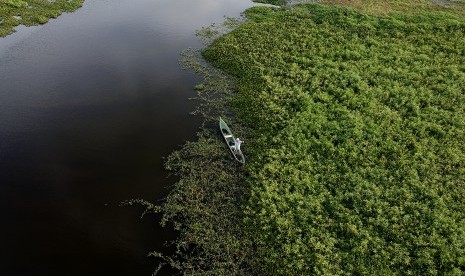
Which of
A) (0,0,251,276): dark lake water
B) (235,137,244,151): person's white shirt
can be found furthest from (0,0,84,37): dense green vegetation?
(235,137,244,151): person's white shirt

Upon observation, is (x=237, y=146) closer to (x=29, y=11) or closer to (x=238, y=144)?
(x=238, y=144)

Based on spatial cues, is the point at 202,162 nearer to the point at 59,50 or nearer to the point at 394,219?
the point at 394,219

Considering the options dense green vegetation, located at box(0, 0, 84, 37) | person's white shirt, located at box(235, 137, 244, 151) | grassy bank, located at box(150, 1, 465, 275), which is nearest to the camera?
grassy bank, located at box(150, 1, 465, 275)

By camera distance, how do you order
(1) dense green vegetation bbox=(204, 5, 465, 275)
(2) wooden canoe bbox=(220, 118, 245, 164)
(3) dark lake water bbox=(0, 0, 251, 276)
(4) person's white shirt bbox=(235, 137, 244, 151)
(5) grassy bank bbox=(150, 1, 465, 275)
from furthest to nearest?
1. (4) person's white shirt bbox=(235, 137, 244, 151)
2. (2) wooden canoe bbox=(220, 118, 245, 164)
3. (3) dark lake water bbox=(0, 0, 251, 276)
4. (1) dense green vegetation bbox=(204, 5, 465, 275)
5. (5) grassy bank bbox=(150, 1, 465, 275)

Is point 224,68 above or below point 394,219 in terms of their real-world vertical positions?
above

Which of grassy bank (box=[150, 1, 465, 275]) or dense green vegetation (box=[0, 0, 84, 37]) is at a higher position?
dense green vegetation (box=[0, 0, 84, 37])

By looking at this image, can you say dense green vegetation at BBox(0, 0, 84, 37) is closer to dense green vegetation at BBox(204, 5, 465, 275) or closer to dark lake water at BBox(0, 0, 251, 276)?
dark lake water at BBox(0, 0, 251, 276)

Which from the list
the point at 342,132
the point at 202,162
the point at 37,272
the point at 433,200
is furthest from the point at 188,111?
the point at 433,200
